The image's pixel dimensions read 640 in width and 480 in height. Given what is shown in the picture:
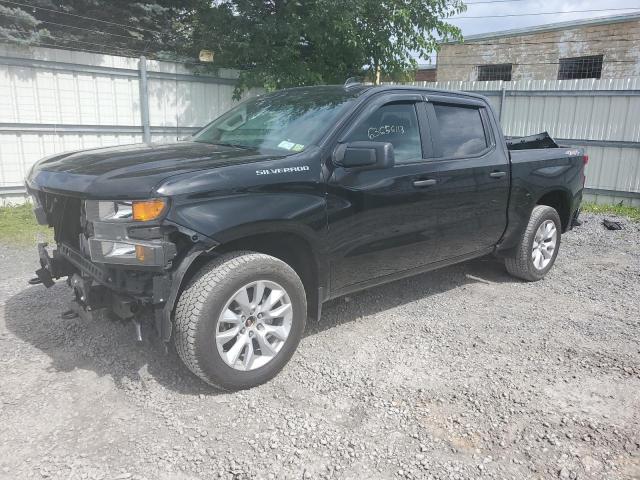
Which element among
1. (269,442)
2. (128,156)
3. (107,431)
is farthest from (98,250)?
(269,442)

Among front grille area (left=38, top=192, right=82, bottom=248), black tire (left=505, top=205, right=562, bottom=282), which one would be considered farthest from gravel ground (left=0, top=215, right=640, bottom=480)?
front grille area (left=38, top=192, right=82, bottom=248)

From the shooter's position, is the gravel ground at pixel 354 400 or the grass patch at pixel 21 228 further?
the grass patch at pixel 21 228

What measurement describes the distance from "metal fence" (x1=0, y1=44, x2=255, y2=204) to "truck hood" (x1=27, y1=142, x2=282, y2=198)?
203 inches

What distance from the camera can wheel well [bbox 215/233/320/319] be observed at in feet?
10.5

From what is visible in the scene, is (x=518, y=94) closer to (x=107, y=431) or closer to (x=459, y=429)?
(x=459, y=429)

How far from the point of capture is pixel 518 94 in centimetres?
1040

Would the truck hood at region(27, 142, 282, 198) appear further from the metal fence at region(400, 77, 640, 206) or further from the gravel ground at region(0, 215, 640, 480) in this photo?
the metal fence at region(400, 77, 640, 206)

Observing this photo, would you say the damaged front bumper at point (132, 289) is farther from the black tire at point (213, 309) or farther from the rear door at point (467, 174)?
the rear door at point (467, 174)

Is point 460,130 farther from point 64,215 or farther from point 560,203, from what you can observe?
point 64,215

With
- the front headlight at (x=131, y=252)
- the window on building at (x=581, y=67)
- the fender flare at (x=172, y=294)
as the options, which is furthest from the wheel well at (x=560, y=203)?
the window on building at (x=581, y=67)

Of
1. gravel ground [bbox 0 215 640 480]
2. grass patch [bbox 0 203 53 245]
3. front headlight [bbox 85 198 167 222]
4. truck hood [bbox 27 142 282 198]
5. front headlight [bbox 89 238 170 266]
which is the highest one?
truck hood [bbox 27 142 282 198]

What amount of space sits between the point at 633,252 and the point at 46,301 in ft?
23.0

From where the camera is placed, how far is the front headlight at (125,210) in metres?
2.69

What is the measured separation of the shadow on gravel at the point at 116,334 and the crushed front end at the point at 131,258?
300 millimetres
